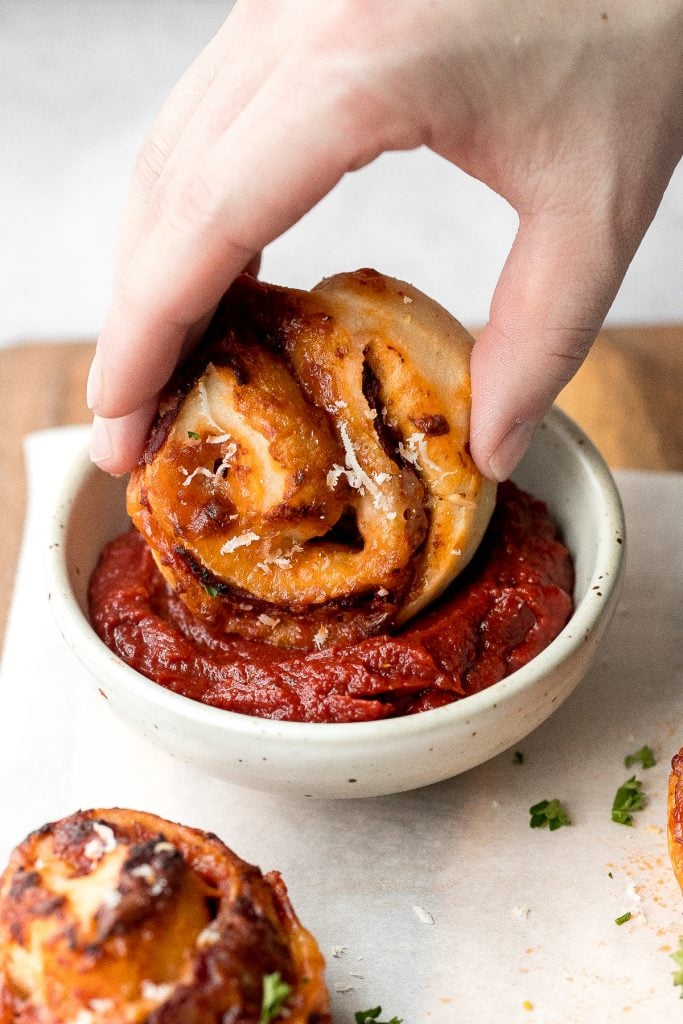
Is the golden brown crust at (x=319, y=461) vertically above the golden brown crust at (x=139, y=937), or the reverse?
the golden brown crust at (x=319, y=461)

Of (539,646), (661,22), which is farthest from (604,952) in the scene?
(661,22)

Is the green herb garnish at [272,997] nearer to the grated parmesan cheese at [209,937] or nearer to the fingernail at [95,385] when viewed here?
the grated parmesan cheese at [209,937]

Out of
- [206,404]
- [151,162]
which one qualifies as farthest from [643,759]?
[151,162]

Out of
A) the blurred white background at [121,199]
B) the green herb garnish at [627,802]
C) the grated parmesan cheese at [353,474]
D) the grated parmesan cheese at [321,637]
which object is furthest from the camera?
the blurred white background at [121,199]

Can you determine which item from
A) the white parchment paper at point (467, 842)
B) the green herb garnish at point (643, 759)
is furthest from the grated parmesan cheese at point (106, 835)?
the green herb garnish at point (643, 759)

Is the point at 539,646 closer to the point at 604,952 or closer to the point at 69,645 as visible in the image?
the point at 604,952

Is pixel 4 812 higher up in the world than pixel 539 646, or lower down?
lower down

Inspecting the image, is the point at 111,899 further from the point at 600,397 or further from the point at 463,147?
the point at 600,397
